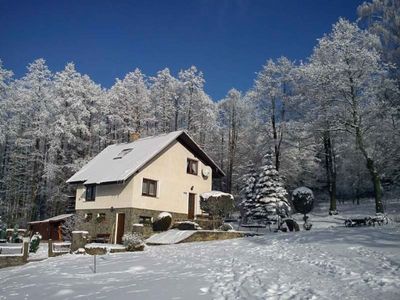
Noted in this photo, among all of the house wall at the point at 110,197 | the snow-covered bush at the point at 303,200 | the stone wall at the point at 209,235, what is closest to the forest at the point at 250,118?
the snow-covered bush at the point at 303,200

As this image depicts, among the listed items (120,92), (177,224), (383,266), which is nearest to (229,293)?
(383,266)

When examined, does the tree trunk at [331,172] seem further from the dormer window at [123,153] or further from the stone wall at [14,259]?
the stone wall at [14,259]

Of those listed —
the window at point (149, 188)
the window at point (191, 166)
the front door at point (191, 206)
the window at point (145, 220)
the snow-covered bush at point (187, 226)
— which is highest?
the window at point (191, 166)

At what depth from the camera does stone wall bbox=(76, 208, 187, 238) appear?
25234 millimetres

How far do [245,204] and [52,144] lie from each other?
18.4m

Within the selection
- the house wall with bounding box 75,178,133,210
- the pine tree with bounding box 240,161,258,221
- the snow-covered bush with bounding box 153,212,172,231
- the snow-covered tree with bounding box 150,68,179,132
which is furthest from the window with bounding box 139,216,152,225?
the snow-covered tree with bounding box 150,68,179,132

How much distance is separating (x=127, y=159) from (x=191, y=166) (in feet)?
17.1

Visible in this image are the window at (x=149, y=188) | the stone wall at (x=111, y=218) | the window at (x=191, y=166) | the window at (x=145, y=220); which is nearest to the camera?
the stone wall at (x=111, y=218)

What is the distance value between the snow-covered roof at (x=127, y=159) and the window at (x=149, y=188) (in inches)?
50.3

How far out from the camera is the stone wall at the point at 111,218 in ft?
82.8

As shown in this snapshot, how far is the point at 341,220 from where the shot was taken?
87.5 feet

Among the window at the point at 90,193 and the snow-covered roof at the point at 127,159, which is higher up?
the snow-covered roof at the point at 127,159

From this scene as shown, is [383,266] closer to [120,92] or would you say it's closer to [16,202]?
[120,92]

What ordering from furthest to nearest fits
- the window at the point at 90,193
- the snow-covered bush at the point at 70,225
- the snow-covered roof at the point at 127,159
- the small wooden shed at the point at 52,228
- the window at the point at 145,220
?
the small wooden shed at the point at 52,228, the snow-covered bush at the point at 70,225, the window at the point at 90,193, the snow-covered roof at the point at 127,159, the window at the point at 145,220
